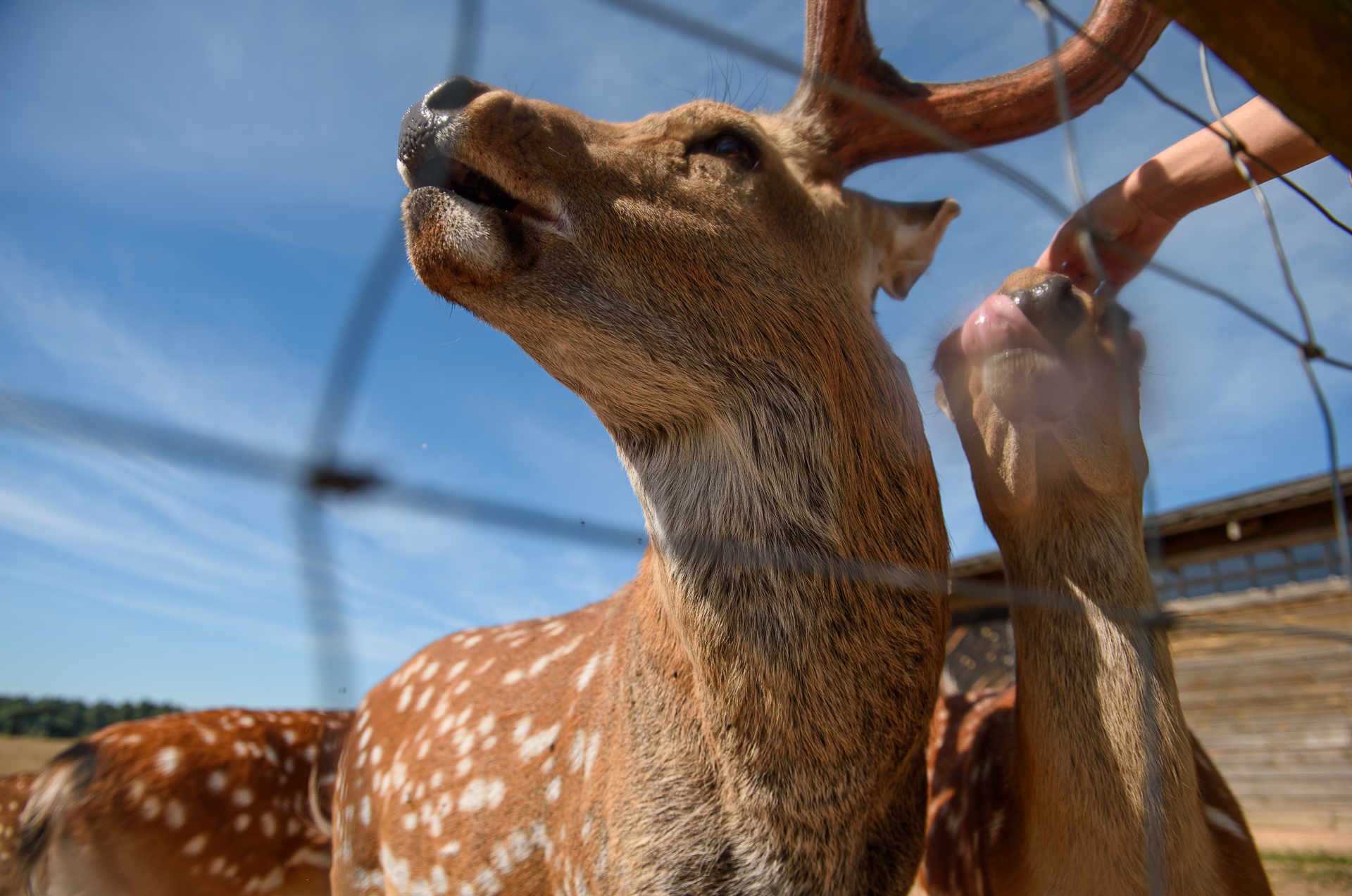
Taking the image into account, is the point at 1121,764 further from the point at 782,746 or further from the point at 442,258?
the point at 442,258

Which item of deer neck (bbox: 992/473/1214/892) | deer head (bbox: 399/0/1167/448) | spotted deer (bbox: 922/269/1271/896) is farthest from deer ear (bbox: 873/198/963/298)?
deer neck (bbox: 992/473/1214/892)

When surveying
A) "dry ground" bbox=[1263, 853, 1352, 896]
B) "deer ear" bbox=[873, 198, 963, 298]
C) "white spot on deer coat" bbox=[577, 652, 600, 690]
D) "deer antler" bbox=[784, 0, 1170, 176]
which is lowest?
"dry ground" bbox=[1263, 853, 1352, 896]

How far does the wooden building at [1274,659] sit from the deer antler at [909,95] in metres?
6.86

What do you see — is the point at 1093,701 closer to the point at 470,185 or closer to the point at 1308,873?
the point at 470,185

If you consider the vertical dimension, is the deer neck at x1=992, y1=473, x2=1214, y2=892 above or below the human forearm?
below

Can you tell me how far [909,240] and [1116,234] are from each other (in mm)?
507

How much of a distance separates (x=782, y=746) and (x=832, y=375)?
0.76 metres

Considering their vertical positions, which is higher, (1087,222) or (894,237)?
(894,237)

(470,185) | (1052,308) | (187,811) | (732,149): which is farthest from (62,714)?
(187,811)

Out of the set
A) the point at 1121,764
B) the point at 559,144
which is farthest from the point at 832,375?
the point at 1121,764

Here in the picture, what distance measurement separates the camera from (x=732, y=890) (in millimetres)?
1536

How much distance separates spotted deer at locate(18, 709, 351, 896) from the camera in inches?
130

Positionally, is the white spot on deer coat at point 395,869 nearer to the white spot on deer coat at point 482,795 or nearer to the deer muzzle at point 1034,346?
the white spot on deer coat at point 482,795

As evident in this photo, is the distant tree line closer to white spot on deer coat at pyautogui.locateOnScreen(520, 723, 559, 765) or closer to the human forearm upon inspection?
white spot on deer coat at pyautogui.locateOnScreen(520, 723, 559, 765)
